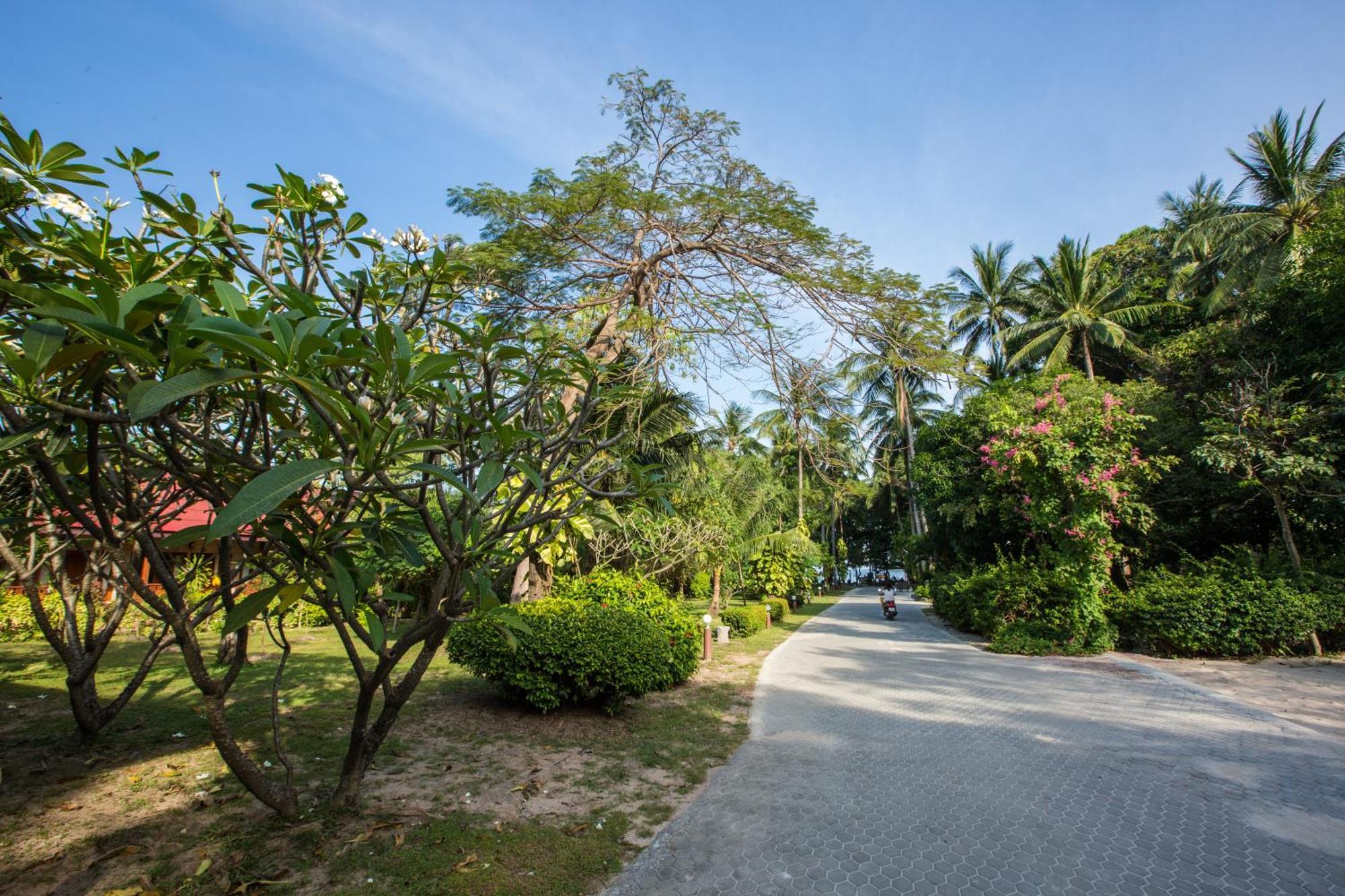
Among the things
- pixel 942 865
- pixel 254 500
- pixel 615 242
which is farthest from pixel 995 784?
pixel 615 242

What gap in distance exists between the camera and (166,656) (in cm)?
938

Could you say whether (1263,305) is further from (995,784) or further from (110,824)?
(110,824)

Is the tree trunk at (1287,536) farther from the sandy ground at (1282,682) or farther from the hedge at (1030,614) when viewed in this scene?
the hedge at (1030,614)

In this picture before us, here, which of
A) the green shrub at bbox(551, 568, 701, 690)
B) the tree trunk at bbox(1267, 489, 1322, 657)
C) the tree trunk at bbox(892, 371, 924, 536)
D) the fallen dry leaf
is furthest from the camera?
the tree trunk at bbox(1267, 489, 1322, 657)

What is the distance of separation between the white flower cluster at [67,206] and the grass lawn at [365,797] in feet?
9.55

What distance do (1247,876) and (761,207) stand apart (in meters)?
5.20

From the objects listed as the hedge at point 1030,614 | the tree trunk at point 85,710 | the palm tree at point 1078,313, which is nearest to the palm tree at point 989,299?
the palm tree at point 1078,313

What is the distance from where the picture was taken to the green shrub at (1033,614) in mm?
10562

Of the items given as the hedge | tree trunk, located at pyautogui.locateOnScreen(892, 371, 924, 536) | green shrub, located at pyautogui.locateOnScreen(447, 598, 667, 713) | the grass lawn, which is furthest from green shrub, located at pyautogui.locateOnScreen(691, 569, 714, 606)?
green shrub, located at pyautogui.locateOnScreen(447, 598, 667, 713)

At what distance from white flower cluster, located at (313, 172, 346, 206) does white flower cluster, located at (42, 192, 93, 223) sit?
814 mm

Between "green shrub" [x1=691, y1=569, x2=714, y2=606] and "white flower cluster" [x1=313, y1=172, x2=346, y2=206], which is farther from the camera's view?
"green shrub" [x1=691, y1=569, x2=714, y2=606]

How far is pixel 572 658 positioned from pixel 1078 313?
72.8 ft

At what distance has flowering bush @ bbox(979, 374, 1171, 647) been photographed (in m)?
10.0

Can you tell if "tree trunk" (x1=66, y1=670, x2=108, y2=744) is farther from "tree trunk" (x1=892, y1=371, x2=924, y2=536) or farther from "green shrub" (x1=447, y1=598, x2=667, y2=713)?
"tree trunk" (x1=892, y1=371, x2=924, y2=536)
